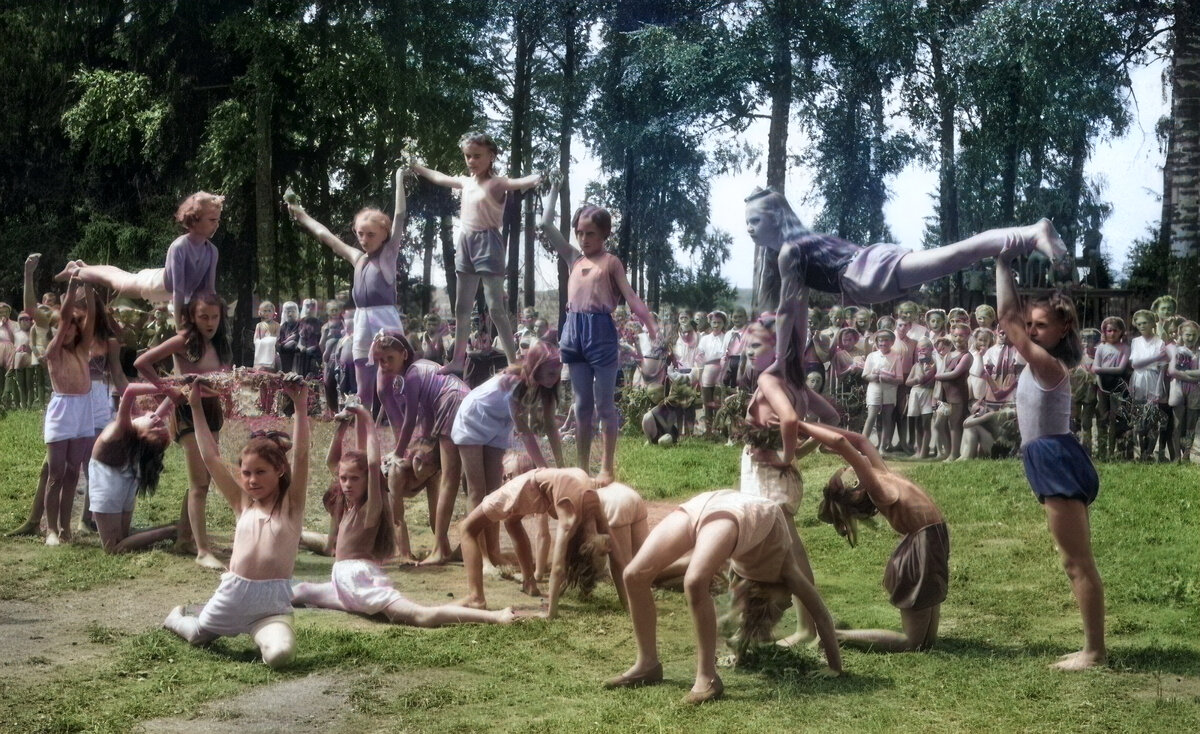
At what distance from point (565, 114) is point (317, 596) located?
12827 millimetres

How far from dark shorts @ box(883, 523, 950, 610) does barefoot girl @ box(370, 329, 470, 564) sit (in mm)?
3054

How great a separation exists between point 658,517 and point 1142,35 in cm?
1043

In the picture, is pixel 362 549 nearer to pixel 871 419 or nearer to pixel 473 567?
pixel 473 567

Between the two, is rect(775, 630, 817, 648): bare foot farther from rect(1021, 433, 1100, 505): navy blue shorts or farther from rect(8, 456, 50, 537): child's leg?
rect(8, 456, 50, 537): child's leg

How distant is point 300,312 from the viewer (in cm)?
1773

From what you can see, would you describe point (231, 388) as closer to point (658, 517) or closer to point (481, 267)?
point (481, 267)

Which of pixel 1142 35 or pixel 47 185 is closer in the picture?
pixel 1142 35

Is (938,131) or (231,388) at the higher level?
(938,131)

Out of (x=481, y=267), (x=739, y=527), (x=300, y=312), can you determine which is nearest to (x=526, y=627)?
(x=739, y=527)

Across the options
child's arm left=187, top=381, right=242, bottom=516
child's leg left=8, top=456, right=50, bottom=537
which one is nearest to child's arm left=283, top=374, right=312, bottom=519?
child's arm left=187, top=381, right=242, bottom=516

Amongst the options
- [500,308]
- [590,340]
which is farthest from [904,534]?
[500,308]

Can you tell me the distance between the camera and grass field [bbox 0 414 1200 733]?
5.27 meters

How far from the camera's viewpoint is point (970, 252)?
5637 millimetres

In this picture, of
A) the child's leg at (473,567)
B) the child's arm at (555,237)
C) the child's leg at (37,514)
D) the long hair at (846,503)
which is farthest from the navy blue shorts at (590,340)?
the child's leg at (37,514)
